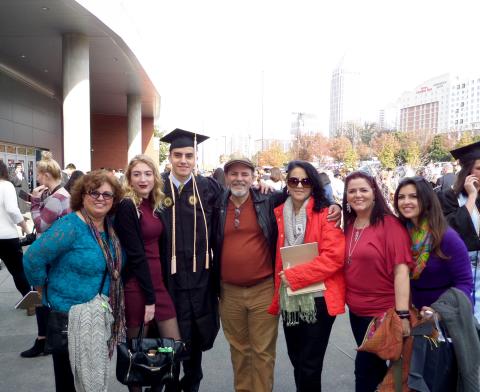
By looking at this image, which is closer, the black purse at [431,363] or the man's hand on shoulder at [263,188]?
the black purse at [431,363]

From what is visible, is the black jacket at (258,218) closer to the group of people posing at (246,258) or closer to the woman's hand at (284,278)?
the group of people posing at (246,258)

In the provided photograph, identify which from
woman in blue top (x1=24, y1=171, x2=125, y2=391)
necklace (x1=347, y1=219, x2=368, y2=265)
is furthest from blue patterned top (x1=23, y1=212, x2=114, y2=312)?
necklace (x1=347, y1=219, x2=368, y2=265)

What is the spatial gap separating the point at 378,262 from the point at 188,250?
1379 mm

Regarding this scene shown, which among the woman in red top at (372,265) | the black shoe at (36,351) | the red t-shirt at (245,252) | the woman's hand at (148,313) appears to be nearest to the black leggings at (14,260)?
the black shoe at (36,351)

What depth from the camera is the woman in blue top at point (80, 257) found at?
8.68 feet

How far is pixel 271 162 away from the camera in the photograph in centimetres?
6756

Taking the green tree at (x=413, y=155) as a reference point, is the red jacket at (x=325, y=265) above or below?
below

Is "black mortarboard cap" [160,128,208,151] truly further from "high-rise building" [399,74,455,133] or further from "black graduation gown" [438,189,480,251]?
"high-rise building" [399,74,455,133]

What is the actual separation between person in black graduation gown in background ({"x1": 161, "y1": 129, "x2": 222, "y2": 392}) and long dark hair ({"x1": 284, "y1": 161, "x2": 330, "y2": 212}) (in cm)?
79

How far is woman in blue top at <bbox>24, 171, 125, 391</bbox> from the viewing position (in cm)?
265

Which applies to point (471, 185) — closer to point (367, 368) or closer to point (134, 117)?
point (367, 368)

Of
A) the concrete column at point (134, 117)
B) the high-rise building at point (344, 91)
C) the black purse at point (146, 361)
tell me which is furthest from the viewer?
the high-rise building at point (344, 91)

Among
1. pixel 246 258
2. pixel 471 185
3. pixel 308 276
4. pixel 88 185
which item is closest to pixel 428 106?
pixel 471 185

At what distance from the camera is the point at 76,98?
1400cm
